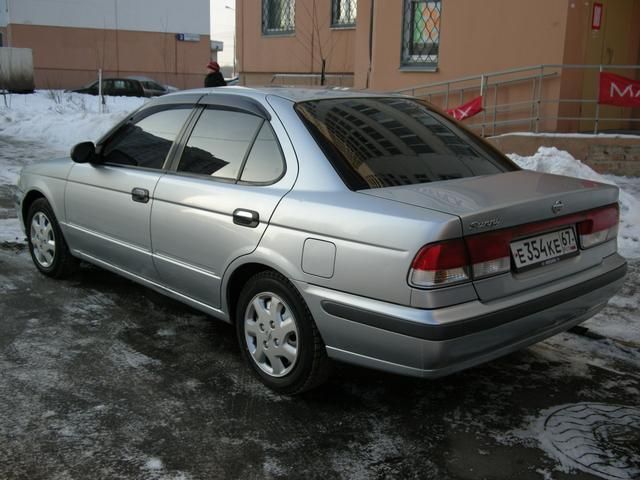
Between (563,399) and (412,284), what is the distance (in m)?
1.33

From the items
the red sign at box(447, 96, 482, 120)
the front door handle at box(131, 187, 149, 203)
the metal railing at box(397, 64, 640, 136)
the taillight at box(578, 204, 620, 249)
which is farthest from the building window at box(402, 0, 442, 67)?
the taillight at box(578, 204, 620, 249)

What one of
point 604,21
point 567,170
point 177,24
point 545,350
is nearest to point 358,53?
point 604,21

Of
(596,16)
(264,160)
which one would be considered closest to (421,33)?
(596,16)

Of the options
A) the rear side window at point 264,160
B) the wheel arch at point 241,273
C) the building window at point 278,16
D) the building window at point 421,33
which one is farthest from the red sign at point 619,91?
the building window at point 278,16

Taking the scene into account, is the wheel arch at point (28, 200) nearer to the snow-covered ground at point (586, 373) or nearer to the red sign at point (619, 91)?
the snow-covered ground at point (586, 373)

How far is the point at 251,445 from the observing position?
3123mm

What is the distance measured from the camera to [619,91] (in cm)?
984

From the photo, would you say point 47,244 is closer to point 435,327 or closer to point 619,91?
point 435,327

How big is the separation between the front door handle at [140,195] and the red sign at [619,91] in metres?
7.67

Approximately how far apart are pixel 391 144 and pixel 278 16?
13821mm

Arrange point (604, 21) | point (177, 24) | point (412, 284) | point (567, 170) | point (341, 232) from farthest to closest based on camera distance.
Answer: point (177, 24) → point (604, 21) → point (567, 170) → point (341, 232) → point (412, 284)

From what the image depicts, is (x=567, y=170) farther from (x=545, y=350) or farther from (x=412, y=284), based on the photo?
(x=412, y=284)

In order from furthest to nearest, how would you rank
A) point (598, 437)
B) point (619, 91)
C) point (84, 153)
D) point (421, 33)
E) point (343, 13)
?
point (343, 13) → point (421, 33) → point (619, 91) → point (84, 153) → point (598, 437)

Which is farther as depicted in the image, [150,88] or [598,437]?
[150,88]
